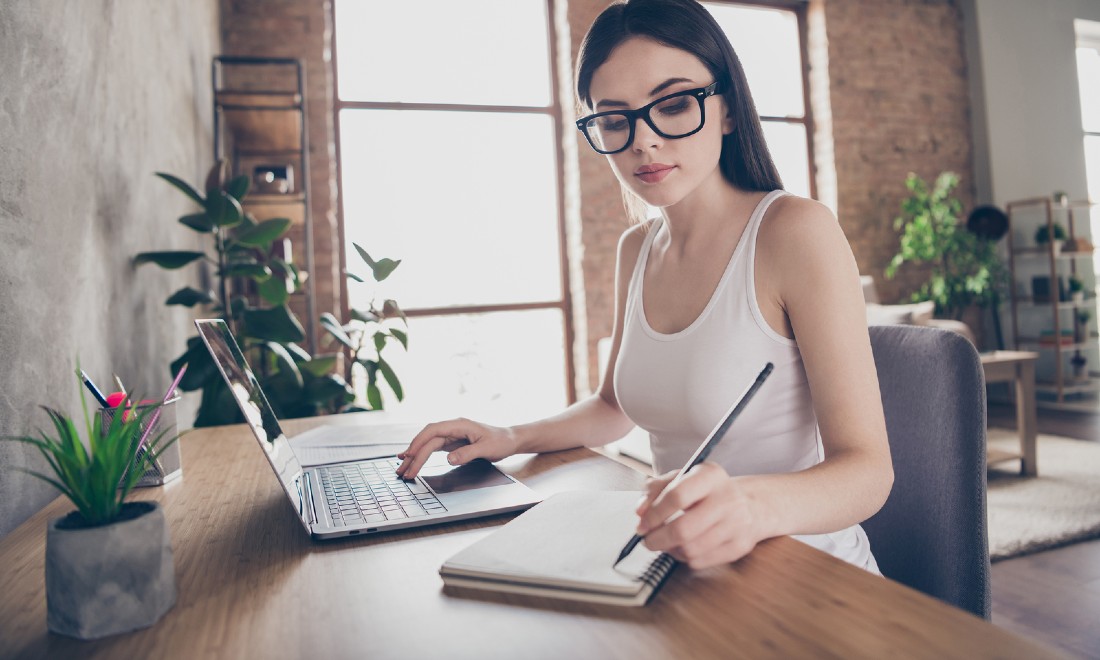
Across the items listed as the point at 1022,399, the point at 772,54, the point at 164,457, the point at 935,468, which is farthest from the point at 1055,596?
the point at 772,54

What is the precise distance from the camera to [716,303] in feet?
3.56

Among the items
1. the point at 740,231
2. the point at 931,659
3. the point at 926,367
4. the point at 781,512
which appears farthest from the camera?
the point at 740,231

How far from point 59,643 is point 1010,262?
7.00 metres

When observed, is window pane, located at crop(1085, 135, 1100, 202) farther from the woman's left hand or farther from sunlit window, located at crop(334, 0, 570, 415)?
the woman's left hand

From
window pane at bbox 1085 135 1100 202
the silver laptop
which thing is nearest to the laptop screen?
the silver laptop

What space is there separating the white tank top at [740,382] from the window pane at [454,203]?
3.72m

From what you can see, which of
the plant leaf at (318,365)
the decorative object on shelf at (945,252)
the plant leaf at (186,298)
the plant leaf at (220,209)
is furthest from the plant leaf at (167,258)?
the decorative object on shelf at (945,252)

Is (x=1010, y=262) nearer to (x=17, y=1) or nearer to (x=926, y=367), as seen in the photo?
(x=926, y=367)

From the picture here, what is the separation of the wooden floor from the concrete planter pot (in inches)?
84.2

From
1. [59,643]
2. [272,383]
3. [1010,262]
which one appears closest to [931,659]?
[59,643]

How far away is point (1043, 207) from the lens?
609 centimetres

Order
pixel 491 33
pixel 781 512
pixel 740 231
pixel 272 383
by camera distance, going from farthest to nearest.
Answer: pixel 491 33 < pixel 272 383 < pixel 740 231 < pixel 781 512

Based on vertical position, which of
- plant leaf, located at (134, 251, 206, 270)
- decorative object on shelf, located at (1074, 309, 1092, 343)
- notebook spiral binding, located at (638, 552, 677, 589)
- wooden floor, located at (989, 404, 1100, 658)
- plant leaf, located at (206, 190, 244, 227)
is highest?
plant leaf, located at (206, 190, 244, 227)

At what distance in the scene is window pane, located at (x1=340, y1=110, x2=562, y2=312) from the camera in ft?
15.7
